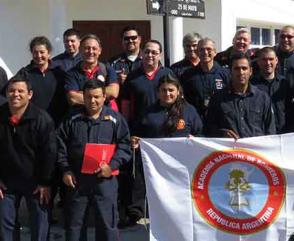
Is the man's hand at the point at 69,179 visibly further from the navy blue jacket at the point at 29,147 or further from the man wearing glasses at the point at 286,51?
the man wearing glasses at the point at 286,51

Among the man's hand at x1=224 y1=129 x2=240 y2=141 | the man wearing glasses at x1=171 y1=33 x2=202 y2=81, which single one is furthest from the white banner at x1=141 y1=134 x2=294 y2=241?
the man wearing glasses at x1=171 y1=33 x2=202 y2=81

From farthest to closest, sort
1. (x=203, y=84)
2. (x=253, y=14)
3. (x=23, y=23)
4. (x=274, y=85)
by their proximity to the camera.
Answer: (x=253, y=14) → (x=23, y=23) → (x=203, y=84) → (x=274, y=85)

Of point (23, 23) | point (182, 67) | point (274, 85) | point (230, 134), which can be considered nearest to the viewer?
point (230, 134)

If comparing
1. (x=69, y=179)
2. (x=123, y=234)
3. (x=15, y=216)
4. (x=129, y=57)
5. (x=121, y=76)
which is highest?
(x=129, y=57)

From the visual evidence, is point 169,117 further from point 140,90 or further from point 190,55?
point 190,55

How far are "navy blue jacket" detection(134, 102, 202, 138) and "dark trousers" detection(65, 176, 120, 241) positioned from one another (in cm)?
64

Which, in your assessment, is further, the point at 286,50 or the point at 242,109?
the point at 286,50

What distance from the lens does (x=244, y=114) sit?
534 cm

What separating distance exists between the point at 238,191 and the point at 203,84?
1464 millimetres

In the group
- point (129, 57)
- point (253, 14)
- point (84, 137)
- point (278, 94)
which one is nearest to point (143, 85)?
point (129, 57)

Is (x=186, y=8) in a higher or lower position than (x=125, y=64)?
higher

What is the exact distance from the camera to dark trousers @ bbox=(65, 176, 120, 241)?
5.10 m

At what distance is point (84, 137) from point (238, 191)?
1.40m

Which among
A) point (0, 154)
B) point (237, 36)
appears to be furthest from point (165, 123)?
point (237, 36)
